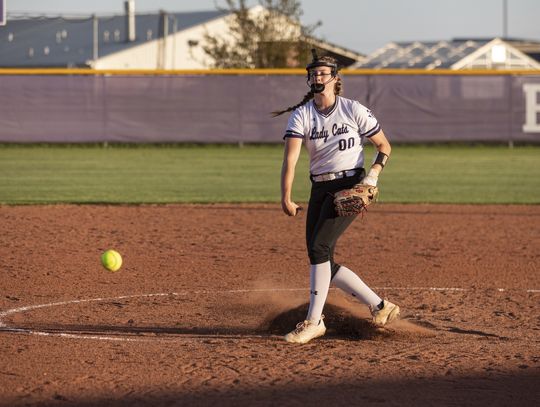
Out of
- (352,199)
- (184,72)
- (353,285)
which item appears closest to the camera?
(352,199)

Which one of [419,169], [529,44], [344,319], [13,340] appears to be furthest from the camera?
[529,44]

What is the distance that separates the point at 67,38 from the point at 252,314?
36.5m

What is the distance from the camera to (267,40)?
33.5 meters

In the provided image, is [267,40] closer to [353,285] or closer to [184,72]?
[184,72]

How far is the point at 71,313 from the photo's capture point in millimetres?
7691

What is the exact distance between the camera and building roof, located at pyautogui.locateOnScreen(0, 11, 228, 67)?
40312mm

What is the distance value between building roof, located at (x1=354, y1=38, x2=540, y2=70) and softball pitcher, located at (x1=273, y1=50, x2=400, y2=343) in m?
32.6

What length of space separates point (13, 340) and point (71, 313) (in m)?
1.07

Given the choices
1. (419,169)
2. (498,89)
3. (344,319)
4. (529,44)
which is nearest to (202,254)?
(344,319)

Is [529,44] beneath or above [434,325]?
above

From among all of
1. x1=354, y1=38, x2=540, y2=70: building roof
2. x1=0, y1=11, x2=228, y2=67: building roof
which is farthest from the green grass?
x1=0, y1=11, x2=228, y2=67: building roof

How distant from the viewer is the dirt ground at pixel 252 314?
549 cm

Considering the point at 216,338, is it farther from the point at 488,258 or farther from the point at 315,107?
the point at 488,258

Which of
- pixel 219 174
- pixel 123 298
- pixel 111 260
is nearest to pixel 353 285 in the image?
pixel 123 298
